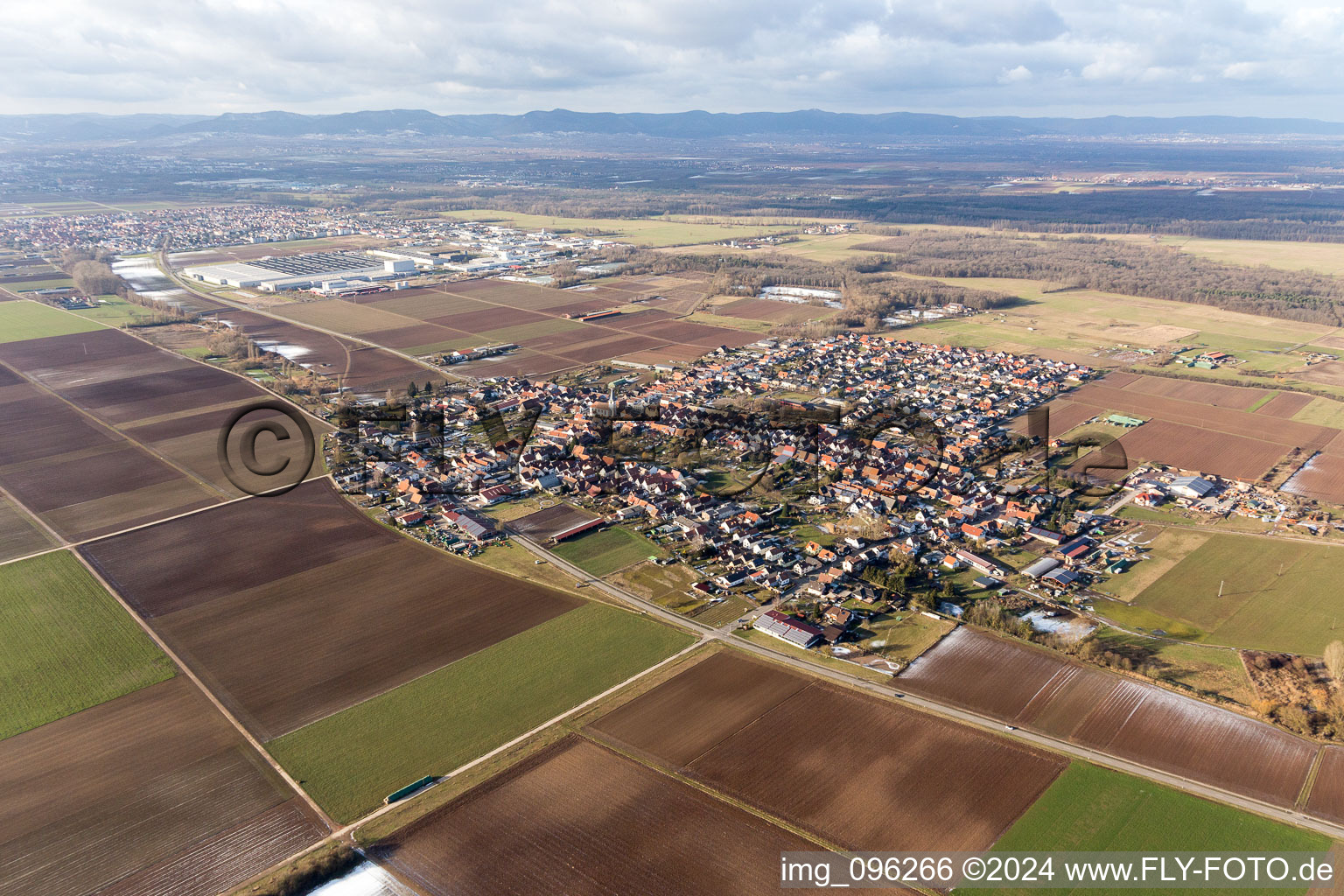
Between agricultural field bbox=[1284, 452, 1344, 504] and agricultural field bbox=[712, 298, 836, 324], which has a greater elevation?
agricultural field bbox=[712, 298, 836, 324]

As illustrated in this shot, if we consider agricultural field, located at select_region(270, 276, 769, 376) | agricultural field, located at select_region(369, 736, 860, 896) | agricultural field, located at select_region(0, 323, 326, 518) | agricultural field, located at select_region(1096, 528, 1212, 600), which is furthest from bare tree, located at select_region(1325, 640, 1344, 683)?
agricultural field, located at select_region(270, 276, 769, 376)

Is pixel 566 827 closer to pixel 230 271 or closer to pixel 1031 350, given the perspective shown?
pixel 1031 350

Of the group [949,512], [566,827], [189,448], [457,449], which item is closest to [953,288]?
[949,512]

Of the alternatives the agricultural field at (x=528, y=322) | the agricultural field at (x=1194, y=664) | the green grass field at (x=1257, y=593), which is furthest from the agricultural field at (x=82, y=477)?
the green grass field at (x=1257, y=593)

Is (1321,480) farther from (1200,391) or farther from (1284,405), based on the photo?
(1200,391)

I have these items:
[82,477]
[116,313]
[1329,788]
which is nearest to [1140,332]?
[1329,788]

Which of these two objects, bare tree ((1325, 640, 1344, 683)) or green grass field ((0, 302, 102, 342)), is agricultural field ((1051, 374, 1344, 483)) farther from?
green grass field ((0, 302, 102, 342))
